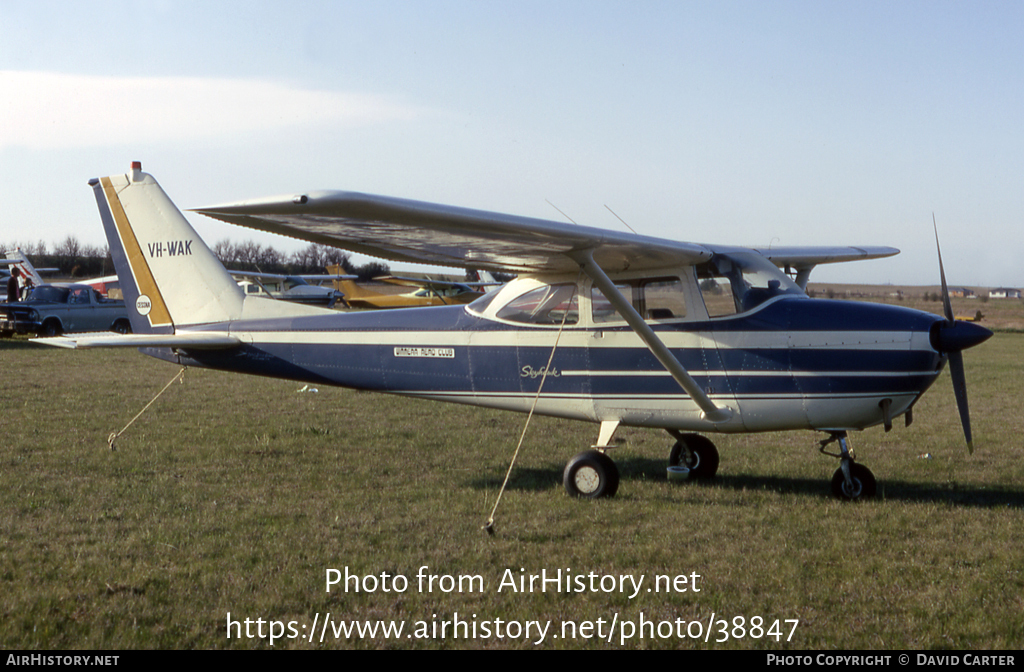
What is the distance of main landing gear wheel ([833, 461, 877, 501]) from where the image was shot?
271 inches

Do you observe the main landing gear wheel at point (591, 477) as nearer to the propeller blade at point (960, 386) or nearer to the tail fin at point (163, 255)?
the propeller blade at point (960, 386)

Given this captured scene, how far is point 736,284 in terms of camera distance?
6945mm

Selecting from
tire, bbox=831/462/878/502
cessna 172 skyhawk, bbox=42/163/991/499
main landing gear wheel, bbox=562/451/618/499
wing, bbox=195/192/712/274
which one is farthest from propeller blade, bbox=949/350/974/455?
main landing gear wheel, bbox=562/451/618/499

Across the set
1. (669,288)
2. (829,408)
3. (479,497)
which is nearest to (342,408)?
(479,497)

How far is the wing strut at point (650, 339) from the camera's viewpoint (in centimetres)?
635

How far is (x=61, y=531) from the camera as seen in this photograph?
5.61 meters

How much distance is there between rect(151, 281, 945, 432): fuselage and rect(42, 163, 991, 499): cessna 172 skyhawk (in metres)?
0.01

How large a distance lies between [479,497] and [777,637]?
3.26 metres

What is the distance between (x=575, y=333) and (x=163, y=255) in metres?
4.61

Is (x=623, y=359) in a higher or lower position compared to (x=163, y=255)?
lower

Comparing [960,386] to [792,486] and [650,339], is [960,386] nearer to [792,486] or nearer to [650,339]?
[792,486]

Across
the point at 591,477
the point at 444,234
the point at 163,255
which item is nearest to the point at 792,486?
the point at 591,477

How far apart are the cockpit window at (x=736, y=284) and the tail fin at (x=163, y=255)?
490cm

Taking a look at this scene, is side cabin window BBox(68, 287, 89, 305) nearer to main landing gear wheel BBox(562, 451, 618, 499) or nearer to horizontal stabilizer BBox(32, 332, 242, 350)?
horizontal stabilizer BBox(32, 332, 242, 350)
